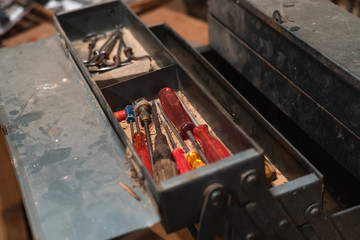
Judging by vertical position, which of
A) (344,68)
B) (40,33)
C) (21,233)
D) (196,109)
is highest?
(344,68)

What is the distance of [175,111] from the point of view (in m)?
1.44

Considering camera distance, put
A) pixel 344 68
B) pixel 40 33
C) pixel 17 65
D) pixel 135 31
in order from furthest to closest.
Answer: pixel 40 33
pixel 135 31
pixel 17 65
pixel 344 68

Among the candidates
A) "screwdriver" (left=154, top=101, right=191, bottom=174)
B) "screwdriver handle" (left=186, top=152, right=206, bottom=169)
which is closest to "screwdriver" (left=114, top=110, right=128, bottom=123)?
"screwdriver" (left=154, top=101, right=191, bottom=174)

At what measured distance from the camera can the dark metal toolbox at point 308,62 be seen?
1337 millimetres

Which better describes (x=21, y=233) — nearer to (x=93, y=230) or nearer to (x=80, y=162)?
(x=80, y=162)

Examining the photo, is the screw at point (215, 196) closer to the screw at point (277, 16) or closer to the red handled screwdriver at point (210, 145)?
the red handled screwdriver at point (210, 145)

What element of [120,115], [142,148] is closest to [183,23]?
[120,115]

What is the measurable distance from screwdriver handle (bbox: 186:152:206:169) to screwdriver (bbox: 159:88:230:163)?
3 cm

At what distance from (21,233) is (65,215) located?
86 cm

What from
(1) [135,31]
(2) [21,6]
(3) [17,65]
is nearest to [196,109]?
(1) [135,31]

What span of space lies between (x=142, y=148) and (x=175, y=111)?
0.20 meters

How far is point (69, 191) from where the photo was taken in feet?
3.93

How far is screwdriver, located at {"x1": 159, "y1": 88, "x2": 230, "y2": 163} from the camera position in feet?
3.98

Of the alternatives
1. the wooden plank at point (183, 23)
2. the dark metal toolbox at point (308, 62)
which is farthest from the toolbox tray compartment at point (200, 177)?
the wooden plank at point (183, 23)
